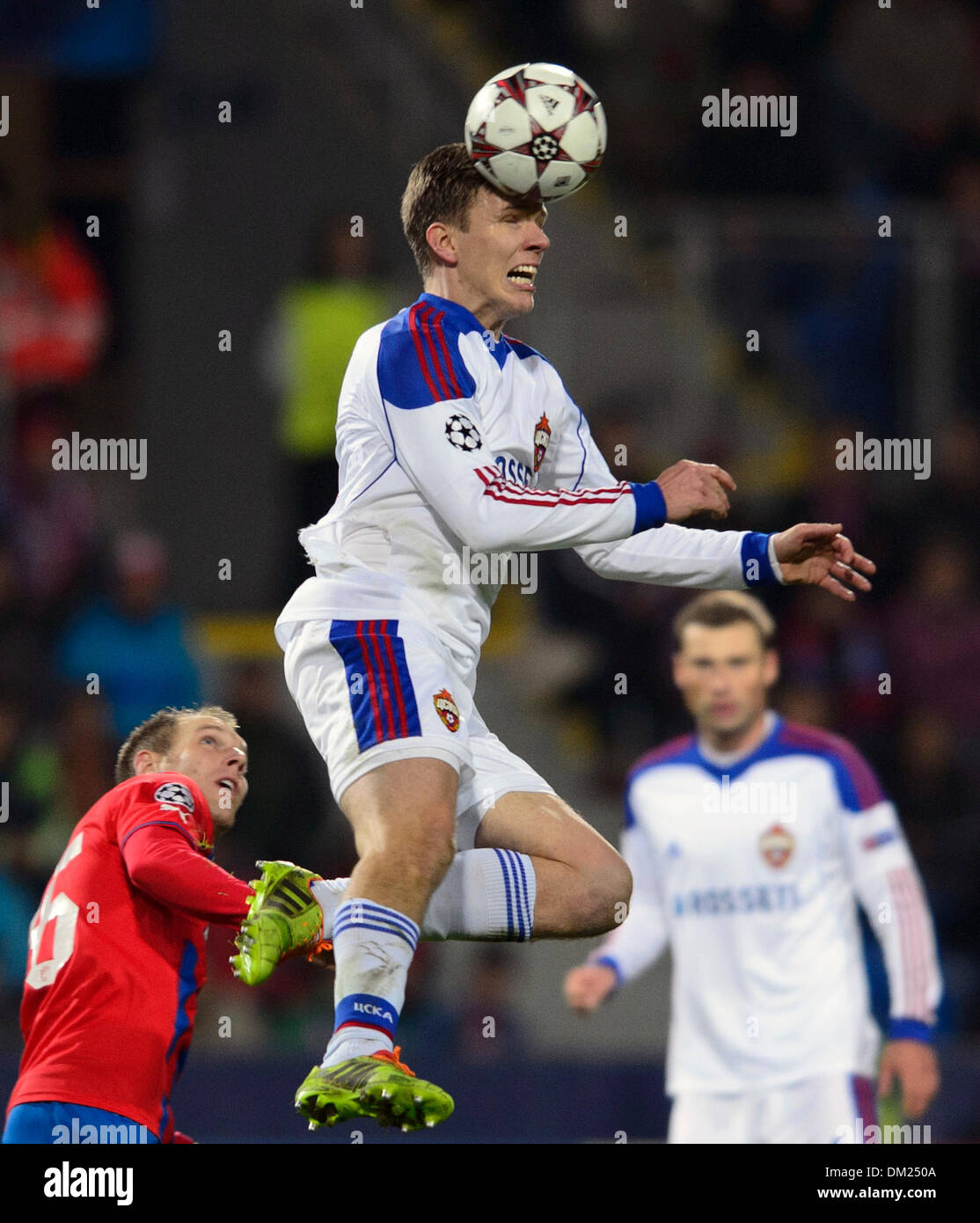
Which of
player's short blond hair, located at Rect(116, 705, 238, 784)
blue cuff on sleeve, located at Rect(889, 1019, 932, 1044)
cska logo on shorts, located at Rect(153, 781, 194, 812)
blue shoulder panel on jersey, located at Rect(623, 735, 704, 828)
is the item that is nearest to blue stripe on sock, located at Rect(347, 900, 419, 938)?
cska logo on shorts, located at Rect(153, 781, 194, 812)

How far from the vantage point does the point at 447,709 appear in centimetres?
500

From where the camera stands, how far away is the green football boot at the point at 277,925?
15.5 feet

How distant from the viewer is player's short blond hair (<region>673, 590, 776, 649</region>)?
712cm

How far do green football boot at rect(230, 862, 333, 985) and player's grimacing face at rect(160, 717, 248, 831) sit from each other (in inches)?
13.4

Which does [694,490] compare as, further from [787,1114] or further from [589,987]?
[787,1114]

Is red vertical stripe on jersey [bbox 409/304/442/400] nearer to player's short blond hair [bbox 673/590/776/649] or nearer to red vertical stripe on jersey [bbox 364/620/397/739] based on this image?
red vertical stripe on jersey [bbox 364/620/397/739]

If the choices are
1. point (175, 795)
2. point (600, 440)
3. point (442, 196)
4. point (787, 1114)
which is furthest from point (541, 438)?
point (600, 440)

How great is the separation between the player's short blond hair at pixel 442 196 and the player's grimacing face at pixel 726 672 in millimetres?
2201

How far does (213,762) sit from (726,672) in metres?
2.38

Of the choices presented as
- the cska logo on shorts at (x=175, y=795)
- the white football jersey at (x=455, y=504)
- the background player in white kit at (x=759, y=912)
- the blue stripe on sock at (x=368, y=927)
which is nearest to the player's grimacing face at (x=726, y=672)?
the background player in white kit at (x=759, y=912)

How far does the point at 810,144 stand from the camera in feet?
38.5

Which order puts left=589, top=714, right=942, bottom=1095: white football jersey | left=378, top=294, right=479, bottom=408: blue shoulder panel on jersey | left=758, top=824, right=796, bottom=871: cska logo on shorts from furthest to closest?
A: left=758, top=824, right=796, bottom=871: cska logo on shorts < left=589, top=714, right=942, bottom=1095: white football jersey < left=378, top=294, right=479, bottom=408: blue shoulder panel on jersey

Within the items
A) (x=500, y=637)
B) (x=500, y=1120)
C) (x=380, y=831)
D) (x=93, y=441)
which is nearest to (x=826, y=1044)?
(x=500, y=1120)
